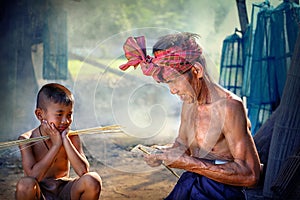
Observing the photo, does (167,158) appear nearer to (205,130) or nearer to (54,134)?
(205,130)

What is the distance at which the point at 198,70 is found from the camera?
2141 millimetres

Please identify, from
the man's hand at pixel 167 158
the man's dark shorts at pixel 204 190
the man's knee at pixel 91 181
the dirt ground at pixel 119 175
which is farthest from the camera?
the dirt ground at pixel 119 175

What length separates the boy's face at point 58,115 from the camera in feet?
9.03

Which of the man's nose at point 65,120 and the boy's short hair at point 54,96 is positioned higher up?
the boy's short hair at point 54,96

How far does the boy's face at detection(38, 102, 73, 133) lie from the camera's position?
2752 millimetres

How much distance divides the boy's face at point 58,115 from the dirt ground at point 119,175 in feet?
3.97

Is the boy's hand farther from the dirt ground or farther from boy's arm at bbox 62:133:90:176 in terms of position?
the dirt ground

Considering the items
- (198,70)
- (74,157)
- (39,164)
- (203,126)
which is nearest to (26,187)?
(39,164)

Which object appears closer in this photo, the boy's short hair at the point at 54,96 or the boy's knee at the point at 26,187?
the boy's knee at the point at 26,187

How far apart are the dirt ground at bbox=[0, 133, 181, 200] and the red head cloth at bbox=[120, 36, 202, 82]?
69.2 inches

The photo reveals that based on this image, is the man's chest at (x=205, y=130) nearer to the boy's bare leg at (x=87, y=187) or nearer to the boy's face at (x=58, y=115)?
the boy's bare leg at (x=87, y=187)

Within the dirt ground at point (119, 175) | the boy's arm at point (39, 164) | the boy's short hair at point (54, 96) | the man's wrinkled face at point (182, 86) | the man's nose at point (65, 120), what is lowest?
the dirt ground at point (119, 175)

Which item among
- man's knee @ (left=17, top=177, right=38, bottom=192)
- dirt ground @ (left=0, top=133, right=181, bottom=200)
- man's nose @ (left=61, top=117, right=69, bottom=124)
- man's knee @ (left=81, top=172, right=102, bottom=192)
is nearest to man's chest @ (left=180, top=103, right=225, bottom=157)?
man's knee @ (left=81, top=172, right=102, bottom=192)

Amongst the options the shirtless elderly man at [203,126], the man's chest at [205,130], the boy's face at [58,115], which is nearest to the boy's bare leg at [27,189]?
the boy's face at [58,115]
